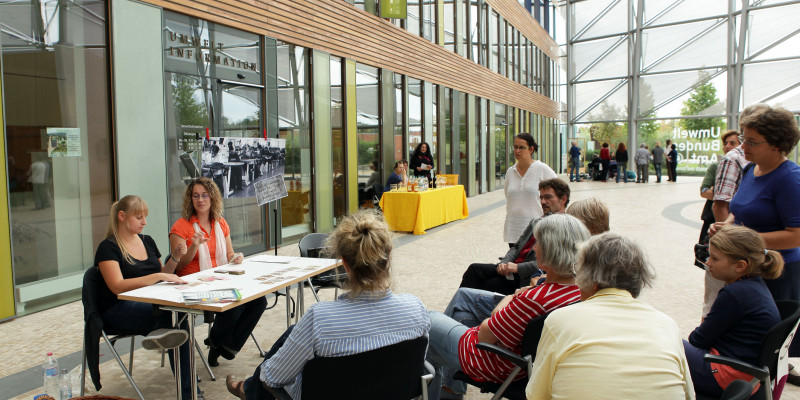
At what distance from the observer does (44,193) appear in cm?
528

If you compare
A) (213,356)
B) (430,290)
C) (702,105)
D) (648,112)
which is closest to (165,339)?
(213,356)

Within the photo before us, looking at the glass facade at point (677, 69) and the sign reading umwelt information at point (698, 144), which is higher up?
the glass facade at point (677, 69)

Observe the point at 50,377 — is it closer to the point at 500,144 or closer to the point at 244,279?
the point at 244,279

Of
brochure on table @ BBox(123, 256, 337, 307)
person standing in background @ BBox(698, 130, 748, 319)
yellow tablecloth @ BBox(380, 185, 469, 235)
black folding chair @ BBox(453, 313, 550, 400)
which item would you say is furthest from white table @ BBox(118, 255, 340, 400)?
yellow tablecloth @ BBox(380, 185, 469, 235)

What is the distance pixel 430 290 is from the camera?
5773mm

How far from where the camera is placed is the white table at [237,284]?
2.90m

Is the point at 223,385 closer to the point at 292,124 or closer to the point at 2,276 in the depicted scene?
the point at 2,276

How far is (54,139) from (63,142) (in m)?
0.08

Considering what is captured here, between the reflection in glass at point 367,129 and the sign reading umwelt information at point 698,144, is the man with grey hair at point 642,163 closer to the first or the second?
the sign reading umwelt information at point 698,144

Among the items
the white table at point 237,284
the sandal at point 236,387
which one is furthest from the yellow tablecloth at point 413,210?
the sandal at point 236,387

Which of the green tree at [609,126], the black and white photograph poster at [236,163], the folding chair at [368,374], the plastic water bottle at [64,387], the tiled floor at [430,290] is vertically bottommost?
the tiled floor at [430,290]

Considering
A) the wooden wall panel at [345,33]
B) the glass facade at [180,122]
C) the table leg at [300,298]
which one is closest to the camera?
the table leg at [300,298]

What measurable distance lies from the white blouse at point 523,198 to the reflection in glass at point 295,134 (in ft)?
14.1

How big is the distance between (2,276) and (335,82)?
6.14 meters
